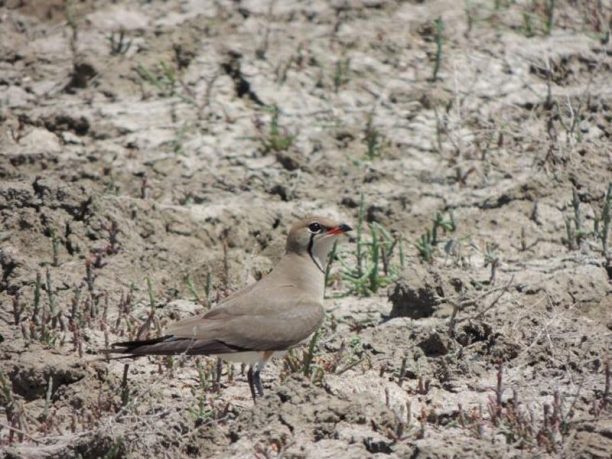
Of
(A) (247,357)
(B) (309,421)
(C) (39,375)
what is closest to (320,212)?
(A) (247,357)

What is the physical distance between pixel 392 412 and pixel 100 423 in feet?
4.76

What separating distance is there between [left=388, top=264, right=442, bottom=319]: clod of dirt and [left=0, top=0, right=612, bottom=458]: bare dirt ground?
0.06ft

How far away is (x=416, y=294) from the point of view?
7.56 meters

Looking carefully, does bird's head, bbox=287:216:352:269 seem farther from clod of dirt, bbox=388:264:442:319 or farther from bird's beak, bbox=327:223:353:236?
clod of dirt, bbox=388:264:442:319

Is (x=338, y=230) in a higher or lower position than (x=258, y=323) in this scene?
higher

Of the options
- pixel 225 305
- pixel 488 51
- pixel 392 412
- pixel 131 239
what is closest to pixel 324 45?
pixel 488 51

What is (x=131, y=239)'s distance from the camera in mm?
8242

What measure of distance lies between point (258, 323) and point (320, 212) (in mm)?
1956

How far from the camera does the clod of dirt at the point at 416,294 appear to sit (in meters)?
7.55

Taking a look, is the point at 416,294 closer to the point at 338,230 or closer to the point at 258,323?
the point at 338,230

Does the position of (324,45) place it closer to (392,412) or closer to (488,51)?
(488,51)

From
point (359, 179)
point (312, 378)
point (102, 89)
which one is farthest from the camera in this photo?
point (102, 89)

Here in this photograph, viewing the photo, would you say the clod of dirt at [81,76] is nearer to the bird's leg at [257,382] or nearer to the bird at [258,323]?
the bird at [258,323]

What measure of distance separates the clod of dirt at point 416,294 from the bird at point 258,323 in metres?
0.48
